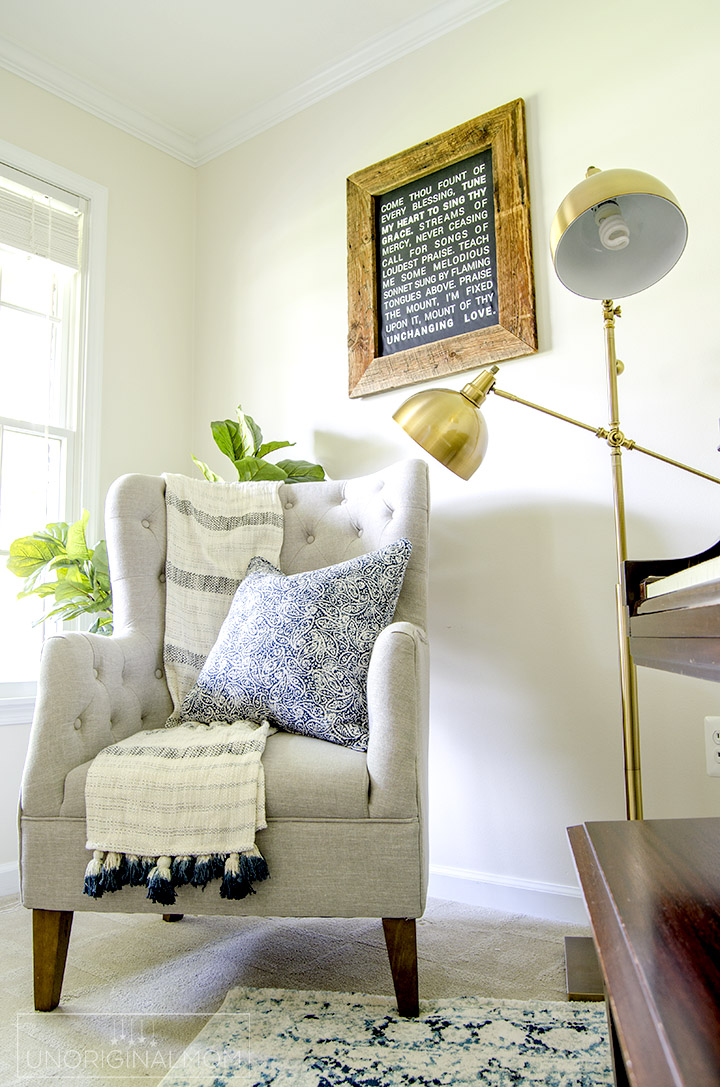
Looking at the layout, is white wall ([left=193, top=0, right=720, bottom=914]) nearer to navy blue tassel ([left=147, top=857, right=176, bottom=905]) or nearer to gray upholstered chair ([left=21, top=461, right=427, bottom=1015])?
gray upholstered chair ([left=21, top=461, right=427, bottom=1015])

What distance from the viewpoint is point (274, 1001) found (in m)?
1.30

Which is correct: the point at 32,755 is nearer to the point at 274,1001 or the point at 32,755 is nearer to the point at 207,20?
the point at 274,1001

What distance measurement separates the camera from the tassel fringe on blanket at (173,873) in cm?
120

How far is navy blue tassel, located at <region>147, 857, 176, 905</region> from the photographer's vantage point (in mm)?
1208

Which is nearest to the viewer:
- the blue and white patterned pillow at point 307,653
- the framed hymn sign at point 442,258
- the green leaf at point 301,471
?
the blue and white patterned pillow at point 307,653

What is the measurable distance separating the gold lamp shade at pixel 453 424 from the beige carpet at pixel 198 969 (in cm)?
98

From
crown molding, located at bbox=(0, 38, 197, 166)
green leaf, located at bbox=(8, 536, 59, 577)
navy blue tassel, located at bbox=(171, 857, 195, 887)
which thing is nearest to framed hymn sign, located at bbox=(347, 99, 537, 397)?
crown molding, located at bbox=(0, 38, 197, 166)

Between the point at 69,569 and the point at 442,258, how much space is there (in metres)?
1.39

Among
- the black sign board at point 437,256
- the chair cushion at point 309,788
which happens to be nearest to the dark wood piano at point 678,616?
the chair cushion at point 309,788

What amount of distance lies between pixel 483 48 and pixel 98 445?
5.53 ft

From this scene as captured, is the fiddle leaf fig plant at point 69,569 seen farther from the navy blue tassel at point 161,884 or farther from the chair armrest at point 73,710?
the navy blue tassel at point 161,884

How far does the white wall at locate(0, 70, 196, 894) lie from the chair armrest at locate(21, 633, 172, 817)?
1.17 meters

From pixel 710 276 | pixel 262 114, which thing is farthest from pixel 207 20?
pixel 710 276

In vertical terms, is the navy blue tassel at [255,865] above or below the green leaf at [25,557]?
below
